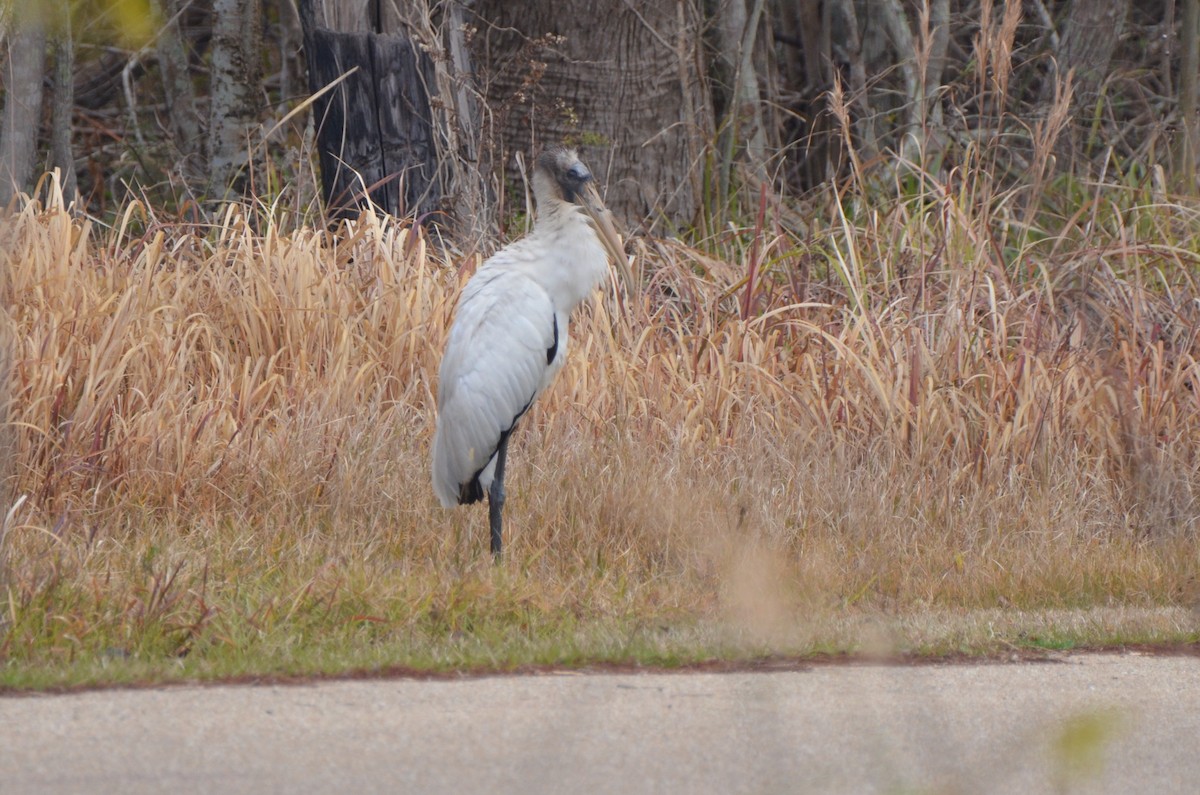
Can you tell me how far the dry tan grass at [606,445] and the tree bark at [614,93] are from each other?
1.81 m

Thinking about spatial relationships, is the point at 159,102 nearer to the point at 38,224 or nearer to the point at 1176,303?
the point at 38,224

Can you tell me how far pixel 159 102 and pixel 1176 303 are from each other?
9.58 m

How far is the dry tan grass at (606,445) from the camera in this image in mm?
4730

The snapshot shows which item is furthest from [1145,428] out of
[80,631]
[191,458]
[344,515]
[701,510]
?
[80,631]

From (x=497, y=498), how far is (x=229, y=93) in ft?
17.3

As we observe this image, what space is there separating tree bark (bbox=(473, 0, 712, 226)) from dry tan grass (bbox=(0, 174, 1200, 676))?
1.81 metres

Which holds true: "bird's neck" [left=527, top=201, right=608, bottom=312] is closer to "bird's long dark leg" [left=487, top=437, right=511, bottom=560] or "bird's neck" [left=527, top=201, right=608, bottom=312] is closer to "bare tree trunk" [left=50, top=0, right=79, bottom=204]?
"bird's long dark leg" [left=487, top=437, right=511, bottom=560]

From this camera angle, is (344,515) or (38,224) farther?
(38,224)

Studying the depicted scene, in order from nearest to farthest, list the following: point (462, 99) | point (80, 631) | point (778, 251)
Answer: point (80, 631), point (778, 251), point (462, 99)

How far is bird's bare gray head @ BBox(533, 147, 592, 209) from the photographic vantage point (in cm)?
582

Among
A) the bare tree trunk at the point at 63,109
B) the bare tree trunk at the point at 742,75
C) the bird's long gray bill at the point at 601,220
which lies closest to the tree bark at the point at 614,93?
the bare tree trunk at the point at 742,75

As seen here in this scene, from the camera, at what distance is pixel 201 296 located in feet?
23.1

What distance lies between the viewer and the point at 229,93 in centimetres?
984

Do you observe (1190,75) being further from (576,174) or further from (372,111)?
(576,174)
